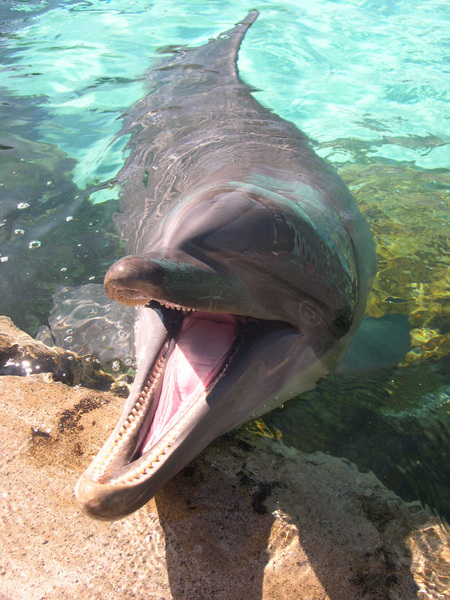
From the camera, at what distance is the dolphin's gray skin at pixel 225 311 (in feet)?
8.45

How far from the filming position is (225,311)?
2.96 metres

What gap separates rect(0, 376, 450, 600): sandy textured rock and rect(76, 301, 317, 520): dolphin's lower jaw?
350 millimetres

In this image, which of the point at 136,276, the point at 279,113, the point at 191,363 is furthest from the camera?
the point at 279,113

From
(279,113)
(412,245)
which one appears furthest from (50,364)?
(279,113)

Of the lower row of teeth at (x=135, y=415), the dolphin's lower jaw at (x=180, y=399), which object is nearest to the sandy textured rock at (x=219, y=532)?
the dolphin's lower jaw at (x=180, y=399)

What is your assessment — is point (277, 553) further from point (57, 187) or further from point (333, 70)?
point (333, 70)

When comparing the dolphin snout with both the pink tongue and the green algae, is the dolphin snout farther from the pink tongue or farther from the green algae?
the green algae

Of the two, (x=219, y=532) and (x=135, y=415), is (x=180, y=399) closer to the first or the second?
(x=135, y=415)

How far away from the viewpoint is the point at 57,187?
7.31 metres

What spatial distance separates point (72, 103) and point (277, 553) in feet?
31.0

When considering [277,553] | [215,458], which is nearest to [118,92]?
[215,458]

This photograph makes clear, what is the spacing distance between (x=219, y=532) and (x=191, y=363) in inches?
37.9

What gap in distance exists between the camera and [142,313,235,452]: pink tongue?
2.95 meters

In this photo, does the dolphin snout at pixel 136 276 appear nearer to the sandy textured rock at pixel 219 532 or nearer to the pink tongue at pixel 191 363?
the pink tongue at pixel 191 363
